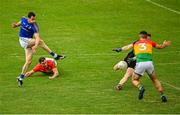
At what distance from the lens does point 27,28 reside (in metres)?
23.1

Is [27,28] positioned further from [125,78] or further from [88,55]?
[88,55]

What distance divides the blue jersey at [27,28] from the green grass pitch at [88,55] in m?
1.87

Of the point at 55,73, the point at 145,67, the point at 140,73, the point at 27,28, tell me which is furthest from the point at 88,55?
the point at 145,67

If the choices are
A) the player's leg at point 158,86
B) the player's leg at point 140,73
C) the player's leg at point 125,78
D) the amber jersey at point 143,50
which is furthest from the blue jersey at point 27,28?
the player's leg at point 158,86

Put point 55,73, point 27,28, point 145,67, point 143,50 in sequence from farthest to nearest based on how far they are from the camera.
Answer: point 55,73, point 27,28, point 143,50, point 145,67

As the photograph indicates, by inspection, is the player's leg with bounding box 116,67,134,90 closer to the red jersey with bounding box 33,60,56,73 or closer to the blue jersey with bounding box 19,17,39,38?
the red jersey with bounding box 33,60,56,73

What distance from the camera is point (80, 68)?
85.6 feet

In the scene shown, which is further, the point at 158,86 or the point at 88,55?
the point at 88,55

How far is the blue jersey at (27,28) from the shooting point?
22969 mm

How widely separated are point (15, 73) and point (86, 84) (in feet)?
11.7

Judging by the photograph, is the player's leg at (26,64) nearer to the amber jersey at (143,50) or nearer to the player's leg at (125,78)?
the player's leg at (125,78)

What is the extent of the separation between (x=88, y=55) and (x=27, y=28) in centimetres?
647

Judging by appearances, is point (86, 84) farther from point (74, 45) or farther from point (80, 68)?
point (74, 45)

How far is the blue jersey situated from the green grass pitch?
187 cm
